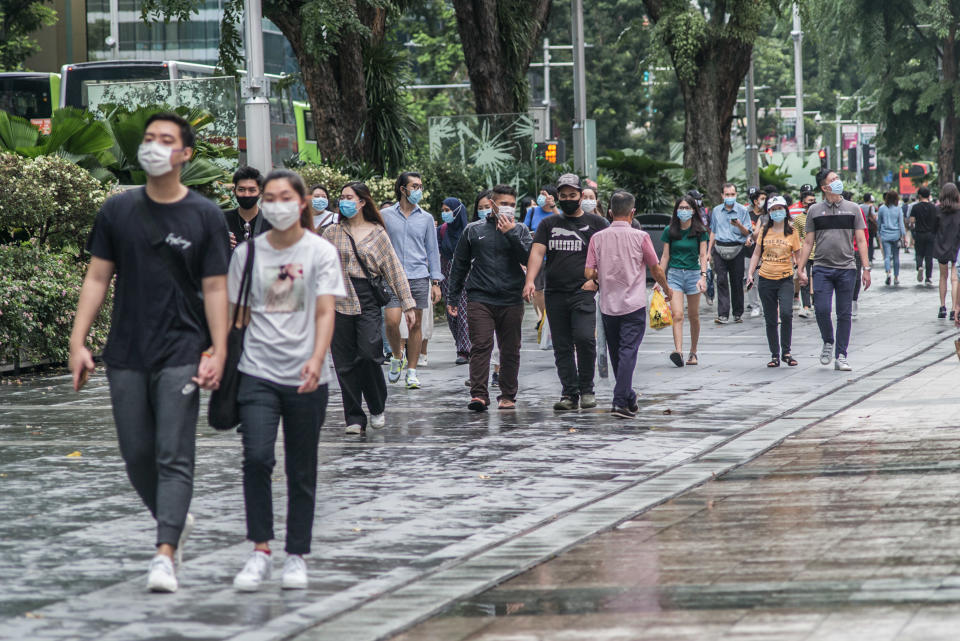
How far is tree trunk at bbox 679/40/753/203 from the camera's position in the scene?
30.2 m

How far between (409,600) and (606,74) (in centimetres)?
5582

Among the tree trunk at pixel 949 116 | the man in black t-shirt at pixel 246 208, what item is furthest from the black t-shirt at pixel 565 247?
the tree trunk at pixel 949 116

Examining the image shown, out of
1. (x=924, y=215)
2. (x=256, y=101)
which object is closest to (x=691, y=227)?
(x=256, y=101)

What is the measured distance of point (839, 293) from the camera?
13.5 metres

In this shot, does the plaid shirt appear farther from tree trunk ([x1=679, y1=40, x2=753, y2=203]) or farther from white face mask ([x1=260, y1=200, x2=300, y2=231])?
tree trunk ([x1=679, y1=40, x2=753, y2=203])

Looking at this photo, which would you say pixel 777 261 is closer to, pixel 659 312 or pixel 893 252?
pixel 659 312

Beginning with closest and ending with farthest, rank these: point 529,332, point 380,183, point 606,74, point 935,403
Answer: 1. point 935,403
2. point 529,332
3. point 380,183
4. point 606,74

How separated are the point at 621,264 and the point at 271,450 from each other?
550 cm

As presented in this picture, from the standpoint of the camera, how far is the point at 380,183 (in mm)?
20109

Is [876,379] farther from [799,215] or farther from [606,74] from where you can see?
[606,74]

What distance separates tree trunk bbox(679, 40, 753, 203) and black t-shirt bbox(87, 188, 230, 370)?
25.2 meters

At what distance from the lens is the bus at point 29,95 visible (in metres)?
29.5

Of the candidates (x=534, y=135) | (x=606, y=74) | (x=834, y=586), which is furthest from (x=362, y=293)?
(x=606, y=74)

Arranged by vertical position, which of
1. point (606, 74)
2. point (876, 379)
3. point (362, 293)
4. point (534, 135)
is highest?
point (606, 74)
